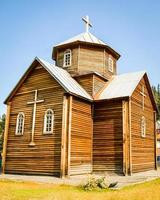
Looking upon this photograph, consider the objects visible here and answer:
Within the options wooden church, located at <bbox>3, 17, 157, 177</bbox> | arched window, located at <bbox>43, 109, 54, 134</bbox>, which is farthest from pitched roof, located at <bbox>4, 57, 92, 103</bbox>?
arched window, located at <bbox>43, 109, 54, 134</bbox>

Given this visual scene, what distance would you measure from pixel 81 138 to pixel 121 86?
19.2 ft

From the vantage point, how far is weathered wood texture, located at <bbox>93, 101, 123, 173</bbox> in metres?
18.9

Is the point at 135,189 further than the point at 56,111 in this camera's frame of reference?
No

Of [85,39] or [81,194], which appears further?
[85,39]

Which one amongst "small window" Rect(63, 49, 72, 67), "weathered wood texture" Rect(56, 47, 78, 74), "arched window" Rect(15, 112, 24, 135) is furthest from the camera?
"small window" Rect(63, 49, 72, 67)

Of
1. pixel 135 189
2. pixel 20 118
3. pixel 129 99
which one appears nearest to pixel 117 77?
pixel 129 99

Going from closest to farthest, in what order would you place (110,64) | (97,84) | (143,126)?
(97,84), (143,126), (110,64)

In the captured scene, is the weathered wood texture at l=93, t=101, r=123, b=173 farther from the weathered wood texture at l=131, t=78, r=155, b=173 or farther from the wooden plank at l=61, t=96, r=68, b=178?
the wooden plank at l=61, t=96, r=68, b=178

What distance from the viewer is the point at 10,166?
20156 mm

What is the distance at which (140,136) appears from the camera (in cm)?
2142

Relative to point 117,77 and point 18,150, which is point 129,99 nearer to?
point 117,77

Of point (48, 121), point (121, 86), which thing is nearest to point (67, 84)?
point (48, 121)

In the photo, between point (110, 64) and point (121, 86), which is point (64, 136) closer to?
point (121, 86)

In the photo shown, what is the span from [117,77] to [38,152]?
415 inches
